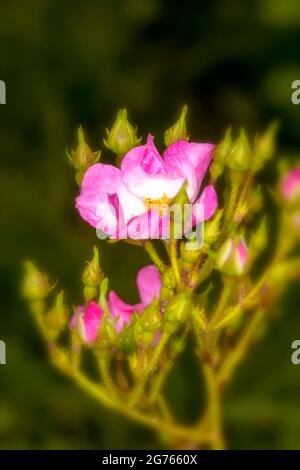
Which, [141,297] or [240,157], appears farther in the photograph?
[141,297]

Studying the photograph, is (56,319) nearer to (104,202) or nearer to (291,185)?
(104,202)

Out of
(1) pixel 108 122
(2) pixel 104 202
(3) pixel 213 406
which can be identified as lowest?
(3) pixel 213 406

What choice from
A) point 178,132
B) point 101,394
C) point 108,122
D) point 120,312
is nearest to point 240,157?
point 178,132

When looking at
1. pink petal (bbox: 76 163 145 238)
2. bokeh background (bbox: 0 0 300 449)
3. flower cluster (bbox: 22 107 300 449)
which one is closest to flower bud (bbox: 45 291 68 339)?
flower cluster (bbox: 22 107 300 449)

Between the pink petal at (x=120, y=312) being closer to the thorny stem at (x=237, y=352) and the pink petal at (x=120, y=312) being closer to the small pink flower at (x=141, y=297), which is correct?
the small pink flower at (x=141, y=297)

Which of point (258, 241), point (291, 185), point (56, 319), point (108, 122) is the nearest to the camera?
point (291, 185)

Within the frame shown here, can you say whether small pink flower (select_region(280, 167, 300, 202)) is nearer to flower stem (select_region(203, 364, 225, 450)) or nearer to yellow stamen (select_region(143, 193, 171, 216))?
yellow stamen (select_region(143, 193, 171, 216))

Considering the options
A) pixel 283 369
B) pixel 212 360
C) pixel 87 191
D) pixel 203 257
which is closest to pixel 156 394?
pixel 212 360
